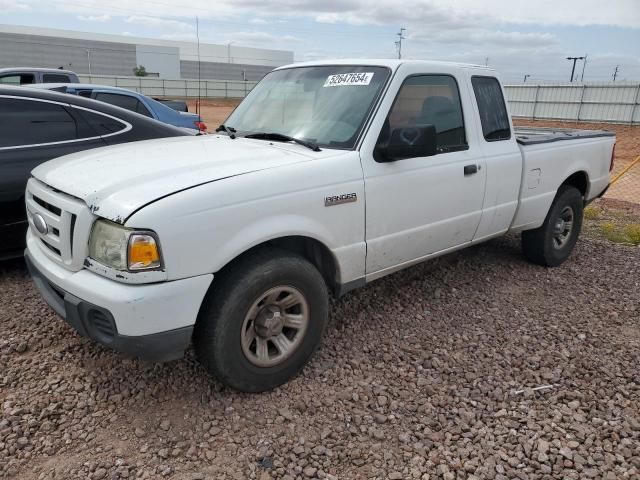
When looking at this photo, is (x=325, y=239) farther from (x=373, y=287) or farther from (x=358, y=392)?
(x=373, y=287)

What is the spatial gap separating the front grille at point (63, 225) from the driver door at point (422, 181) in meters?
1.63

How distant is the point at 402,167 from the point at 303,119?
76 centimetres

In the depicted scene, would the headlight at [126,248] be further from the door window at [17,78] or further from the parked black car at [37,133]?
the door window at [17,78]

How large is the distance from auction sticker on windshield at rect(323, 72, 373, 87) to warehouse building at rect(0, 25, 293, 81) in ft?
261

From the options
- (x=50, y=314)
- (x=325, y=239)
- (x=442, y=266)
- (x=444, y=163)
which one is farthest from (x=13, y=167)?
(x=442, y=266)

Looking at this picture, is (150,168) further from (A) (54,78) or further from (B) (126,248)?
(A) (54,78)

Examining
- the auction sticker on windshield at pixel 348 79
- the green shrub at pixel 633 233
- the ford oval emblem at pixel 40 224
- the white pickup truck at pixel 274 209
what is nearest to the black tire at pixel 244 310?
the white pickup truck at pixel 274 209

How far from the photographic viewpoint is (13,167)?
4215 mm

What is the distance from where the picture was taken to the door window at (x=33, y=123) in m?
4.38

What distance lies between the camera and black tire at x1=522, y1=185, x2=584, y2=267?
5.14 m

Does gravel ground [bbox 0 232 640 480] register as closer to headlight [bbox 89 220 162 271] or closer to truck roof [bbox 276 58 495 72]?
headlight [bbox 89 220 162 271]

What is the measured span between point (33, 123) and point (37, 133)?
100mm

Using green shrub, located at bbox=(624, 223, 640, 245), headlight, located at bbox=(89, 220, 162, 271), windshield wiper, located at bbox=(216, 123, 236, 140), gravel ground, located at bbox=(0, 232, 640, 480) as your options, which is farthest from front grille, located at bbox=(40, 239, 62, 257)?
green shrub, located at bbox=(624, 223, 640, 245)

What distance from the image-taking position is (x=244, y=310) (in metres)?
2.76
